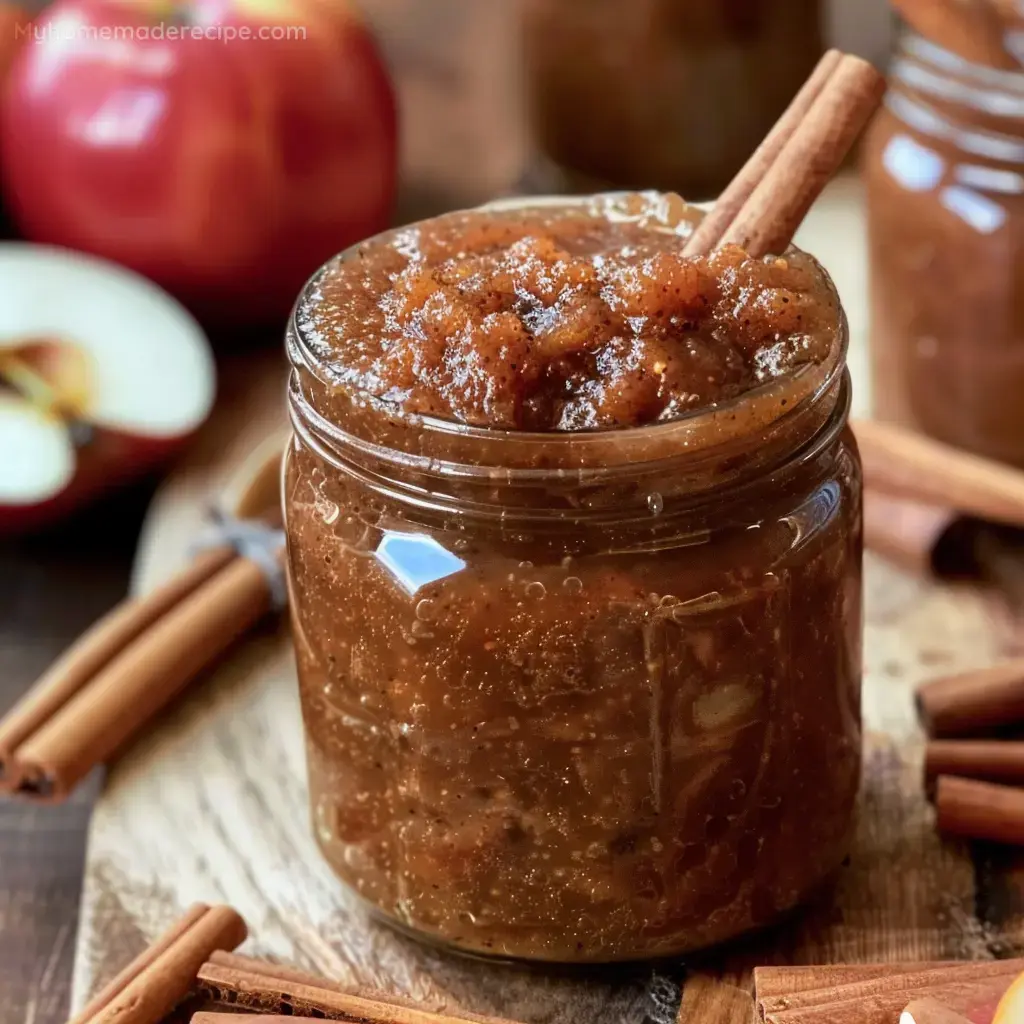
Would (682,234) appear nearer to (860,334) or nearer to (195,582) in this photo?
(195,582)

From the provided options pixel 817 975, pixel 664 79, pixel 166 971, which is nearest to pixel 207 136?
pixel 664 79

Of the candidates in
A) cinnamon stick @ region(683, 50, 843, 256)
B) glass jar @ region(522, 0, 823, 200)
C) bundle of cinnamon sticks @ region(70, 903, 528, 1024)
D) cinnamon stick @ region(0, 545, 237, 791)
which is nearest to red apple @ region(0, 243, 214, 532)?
cinnamon stick @ region(0, 545, 237, 791)

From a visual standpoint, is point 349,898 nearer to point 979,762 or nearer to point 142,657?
point 142,657

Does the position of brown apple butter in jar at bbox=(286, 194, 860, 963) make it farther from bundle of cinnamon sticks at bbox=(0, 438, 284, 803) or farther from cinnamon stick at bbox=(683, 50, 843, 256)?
bundle of cinnamon sticks at bbox=(0, 438, 284, 803)

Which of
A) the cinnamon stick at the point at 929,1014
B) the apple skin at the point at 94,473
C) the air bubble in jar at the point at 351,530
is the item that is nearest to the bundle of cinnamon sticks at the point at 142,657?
the apple skin at the point at 94,473

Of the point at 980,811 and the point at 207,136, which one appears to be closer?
the point at 980,811
